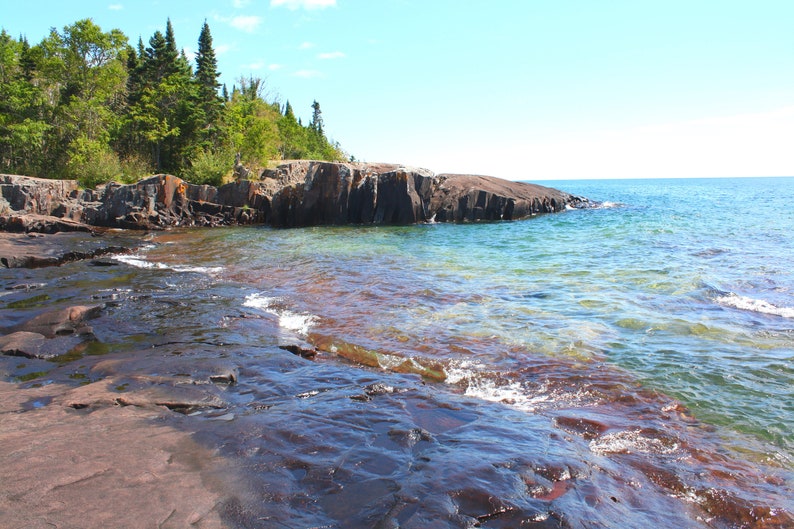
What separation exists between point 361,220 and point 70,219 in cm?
1724

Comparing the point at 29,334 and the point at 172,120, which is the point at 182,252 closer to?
the point at 29,334

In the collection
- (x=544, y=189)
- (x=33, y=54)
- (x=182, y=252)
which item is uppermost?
(x=33, y=54)

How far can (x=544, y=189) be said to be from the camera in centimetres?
4506

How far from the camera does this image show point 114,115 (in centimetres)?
3584

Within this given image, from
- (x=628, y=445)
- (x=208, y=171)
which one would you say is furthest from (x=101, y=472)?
(x=208, y=171)

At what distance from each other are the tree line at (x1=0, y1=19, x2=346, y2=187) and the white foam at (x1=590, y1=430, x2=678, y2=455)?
→ 3437cm

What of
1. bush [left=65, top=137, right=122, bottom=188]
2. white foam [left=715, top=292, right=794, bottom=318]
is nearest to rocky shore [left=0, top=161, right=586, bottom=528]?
white foam [left=715, top=292, right=794, bottom=318]

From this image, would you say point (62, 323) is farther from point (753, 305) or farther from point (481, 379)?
point (753, 305)

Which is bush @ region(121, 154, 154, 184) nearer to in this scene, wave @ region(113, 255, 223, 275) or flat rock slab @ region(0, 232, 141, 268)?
flat rock slab @ region(0, 232, 141, 268)

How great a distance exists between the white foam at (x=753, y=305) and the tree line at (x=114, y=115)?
32465 mm

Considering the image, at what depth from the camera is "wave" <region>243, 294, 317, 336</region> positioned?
9102mm

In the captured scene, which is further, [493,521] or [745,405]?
[745,405]

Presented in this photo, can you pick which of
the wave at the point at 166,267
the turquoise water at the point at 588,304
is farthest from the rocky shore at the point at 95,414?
the turquoise water at the point at 588,304

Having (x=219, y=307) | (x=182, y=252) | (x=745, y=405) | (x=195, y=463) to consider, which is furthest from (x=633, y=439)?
(x=182, y=252)
